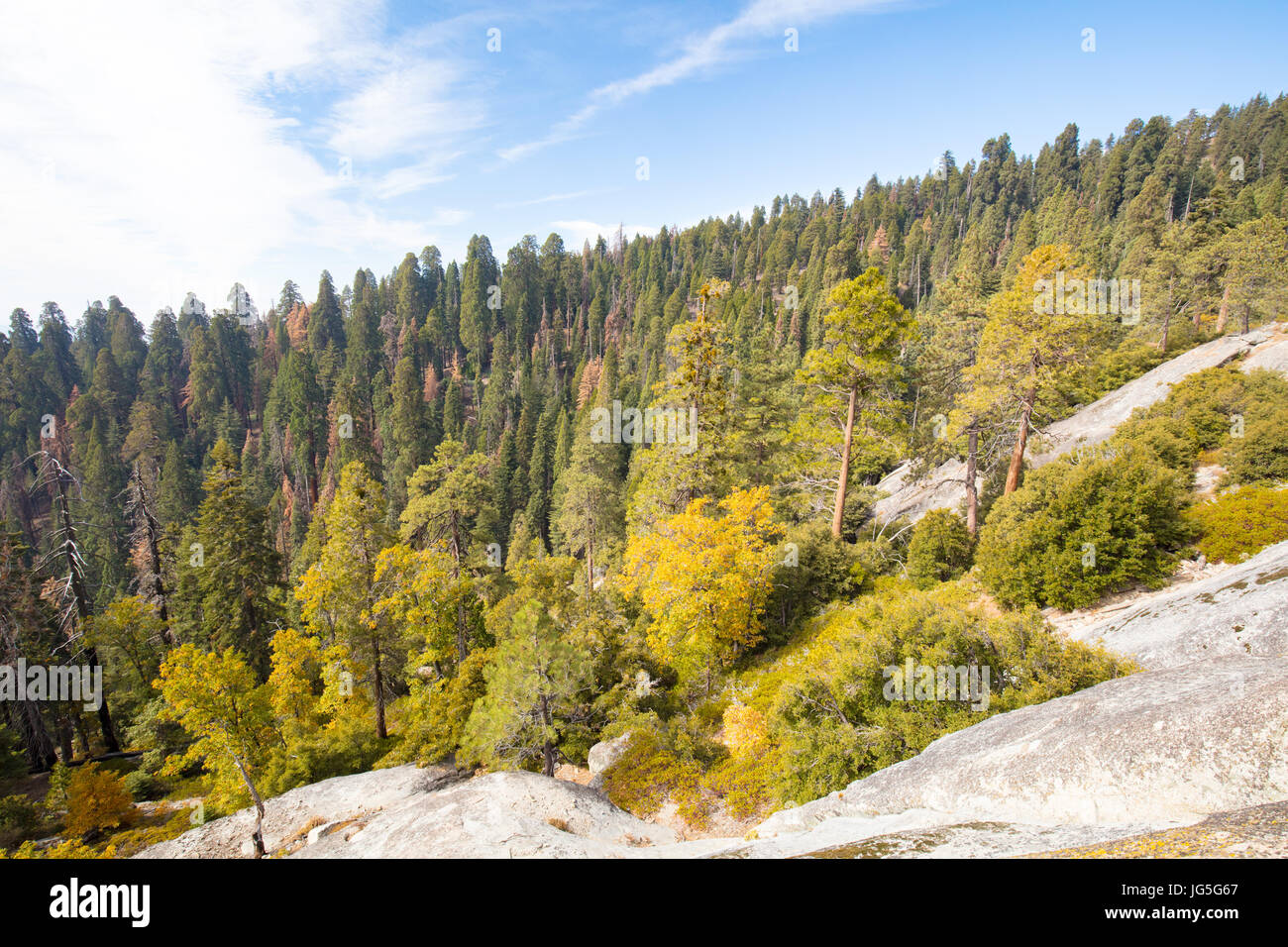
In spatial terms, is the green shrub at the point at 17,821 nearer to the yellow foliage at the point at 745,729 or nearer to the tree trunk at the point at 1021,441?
the yellow foliage at the point at 745,729

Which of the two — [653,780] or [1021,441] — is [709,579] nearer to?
[653,780]

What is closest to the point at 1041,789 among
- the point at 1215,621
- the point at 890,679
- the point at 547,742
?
the point at 890,679

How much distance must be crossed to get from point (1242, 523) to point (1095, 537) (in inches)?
126

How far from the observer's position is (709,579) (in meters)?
15.9

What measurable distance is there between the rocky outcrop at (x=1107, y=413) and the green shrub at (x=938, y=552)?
5.23 metres

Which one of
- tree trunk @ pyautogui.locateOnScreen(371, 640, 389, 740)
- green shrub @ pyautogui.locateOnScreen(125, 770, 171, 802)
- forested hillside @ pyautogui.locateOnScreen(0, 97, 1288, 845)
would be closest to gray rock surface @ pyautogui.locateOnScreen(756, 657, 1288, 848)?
forested hillside @ pyautogui.locateOnScreen(0, 97, 1288, 845)

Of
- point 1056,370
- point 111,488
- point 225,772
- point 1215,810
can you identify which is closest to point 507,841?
point 1215,810

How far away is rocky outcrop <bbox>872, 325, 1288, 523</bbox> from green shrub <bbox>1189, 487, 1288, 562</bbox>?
9953mm

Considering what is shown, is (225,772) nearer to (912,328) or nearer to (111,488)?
(912,328)

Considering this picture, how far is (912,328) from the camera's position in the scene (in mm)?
18109

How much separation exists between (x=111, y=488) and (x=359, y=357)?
44070 mm

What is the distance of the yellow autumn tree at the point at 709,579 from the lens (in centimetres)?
1579
